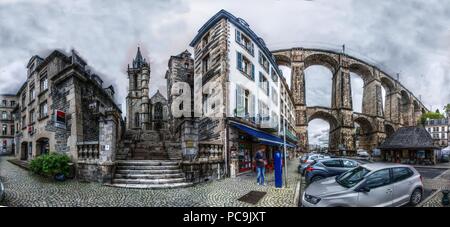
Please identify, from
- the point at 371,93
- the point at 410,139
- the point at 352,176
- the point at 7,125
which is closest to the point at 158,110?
the point at 7,125

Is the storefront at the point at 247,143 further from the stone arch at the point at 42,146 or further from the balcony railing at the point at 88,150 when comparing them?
the stone arch at the point at 42,146

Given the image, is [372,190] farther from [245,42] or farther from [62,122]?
[62,122]

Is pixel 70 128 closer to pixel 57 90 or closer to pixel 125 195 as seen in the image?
pixel 57 90

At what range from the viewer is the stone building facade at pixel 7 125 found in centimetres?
357

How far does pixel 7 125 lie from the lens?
434 cm

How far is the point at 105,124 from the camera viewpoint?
5.36 meters

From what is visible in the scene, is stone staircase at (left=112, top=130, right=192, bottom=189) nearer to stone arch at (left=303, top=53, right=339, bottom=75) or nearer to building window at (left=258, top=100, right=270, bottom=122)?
building window at (left=258, top=100, right=270, bottom=122)

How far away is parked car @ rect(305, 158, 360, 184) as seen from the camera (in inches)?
244

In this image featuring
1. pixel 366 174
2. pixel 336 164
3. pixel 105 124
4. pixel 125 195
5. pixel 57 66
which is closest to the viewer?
pixel 366 174

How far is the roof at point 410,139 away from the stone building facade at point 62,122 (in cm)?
1976

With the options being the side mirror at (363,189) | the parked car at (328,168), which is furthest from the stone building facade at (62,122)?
the parked car at (328,168)
